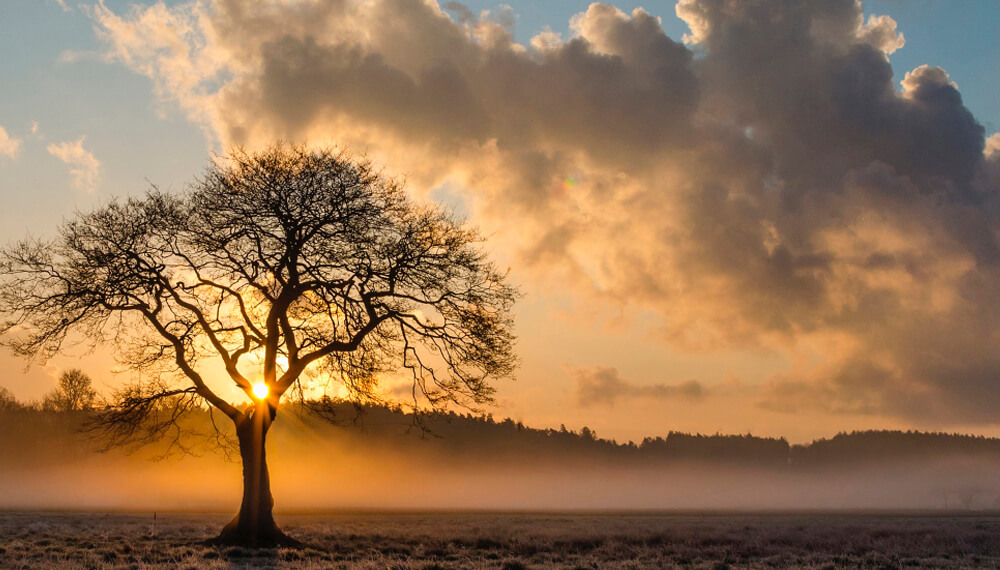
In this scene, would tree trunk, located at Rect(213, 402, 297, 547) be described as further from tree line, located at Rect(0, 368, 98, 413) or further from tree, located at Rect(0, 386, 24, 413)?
tree, located at Rect(0, 386, 24, 413)

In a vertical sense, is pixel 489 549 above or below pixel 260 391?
below

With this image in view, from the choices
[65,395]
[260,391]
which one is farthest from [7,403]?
[260,391]

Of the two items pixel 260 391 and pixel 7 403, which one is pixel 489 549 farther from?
pixel 7 403

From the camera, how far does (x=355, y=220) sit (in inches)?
→ 1108

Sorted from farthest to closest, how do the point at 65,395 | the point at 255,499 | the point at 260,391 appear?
the point at 65,395 < the point at 260,391 < the point at 255,499

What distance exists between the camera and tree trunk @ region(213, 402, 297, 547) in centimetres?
2619

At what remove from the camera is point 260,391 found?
28.4 m

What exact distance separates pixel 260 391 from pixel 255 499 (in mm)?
3967

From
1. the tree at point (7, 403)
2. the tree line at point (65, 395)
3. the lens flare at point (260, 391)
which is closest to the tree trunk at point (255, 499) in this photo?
the lens flare at point (260, 391)

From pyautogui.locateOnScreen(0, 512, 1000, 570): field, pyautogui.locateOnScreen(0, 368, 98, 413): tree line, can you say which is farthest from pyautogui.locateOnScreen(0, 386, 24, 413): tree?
pyautogui.locateOnScreen(0, 512, 1000, 570): field

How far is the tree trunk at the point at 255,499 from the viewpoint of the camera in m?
26.2

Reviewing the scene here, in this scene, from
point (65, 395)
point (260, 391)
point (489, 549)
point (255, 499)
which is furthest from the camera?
point (65, 395)

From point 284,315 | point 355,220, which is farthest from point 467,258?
point 284,315

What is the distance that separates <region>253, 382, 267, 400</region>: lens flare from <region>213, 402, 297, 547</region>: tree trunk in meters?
0.34
